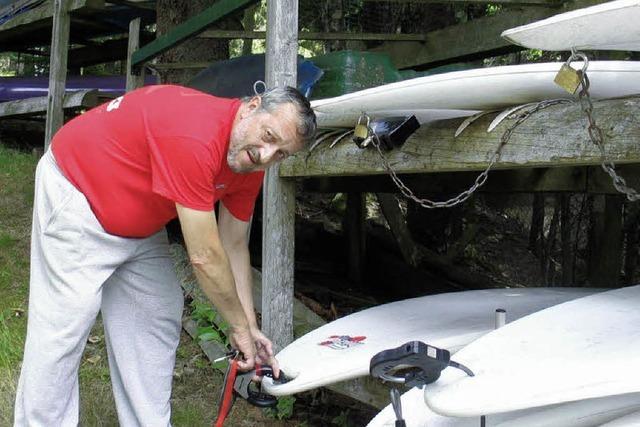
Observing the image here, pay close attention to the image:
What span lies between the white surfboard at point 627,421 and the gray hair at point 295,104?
1311 mm

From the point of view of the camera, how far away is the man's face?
2.51 meters

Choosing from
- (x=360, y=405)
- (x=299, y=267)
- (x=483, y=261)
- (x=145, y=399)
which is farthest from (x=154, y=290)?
(x=483, y=261)

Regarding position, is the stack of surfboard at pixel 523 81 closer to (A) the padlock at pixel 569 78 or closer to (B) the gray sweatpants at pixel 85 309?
(A) the padlock at pixel 569 78

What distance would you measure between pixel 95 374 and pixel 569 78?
10.3 feet

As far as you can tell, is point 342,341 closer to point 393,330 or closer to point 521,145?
point 393,330

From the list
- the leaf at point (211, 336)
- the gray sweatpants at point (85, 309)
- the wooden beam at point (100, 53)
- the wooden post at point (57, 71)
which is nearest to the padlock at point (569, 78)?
the gray sweatpants at point (85, 309)

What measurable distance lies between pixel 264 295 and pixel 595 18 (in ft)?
7.80

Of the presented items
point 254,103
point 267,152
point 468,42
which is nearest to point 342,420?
point 267,152

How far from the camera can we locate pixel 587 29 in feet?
5.87

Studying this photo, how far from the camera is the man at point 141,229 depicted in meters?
2.51

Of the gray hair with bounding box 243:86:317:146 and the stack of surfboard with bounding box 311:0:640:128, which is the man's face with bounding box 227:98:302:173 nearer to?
the gray hair with bounding box 243:86:317:146

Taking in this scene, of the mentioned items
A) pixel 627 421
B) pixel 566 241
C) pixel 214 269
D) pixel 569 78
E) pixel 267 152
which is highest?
pixel 569 78

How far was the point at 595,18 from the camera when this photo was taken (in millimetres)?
1728

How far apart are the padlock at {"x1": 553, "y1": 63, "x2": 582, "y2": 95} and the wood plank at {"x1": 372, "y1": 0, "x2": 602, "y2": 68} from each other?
2.79 metres
